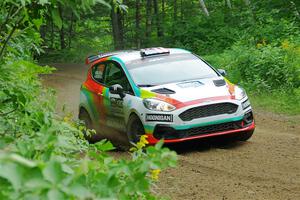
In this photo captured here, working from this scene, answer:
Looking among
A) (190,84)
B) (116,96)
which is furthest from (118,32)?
(190,84)

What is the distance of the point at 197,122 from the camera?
9.42 m

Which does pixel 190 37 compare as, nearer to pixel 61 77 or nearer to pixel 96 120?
pixel 61 77

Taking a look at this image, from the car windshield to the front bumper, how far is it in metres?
1.10

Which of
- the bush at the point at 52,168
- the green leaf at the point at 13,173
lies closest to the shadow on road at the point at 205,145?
the bush at the point at 52,168

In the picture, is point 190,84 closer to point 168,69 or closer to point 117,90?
point 168,69

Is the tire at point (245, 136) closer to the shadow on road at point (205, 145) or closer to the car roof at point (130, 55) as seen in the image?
the shadow on road at point (205, 145)

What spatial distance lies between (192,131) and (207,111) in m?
0.41

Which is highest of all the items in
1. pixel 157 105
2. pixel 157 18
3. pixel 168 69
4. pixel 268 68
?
pixel 168 69

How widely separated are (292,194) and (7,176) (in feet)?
19.5

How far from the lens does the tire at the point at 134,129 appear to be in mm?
9766

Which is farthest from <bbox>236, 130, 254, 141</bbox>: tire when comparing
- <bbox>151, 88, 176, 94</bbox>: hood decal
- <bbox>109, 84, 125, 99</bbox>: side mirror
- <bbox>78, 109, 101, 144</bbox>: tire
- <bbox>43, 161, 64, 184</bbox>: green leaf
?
<bbox>43, 161, 64, 184</bbox>: green leaf

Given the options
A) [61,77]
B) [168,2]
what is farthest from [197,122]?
[168,2]

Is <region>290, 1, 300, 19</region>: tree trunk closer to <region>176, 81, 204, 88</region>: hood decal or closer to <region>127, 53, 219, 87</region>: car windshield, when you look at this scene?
<region>127, 53, 219, 87</region>: car windshield

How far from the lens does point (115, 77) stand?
1115cm
